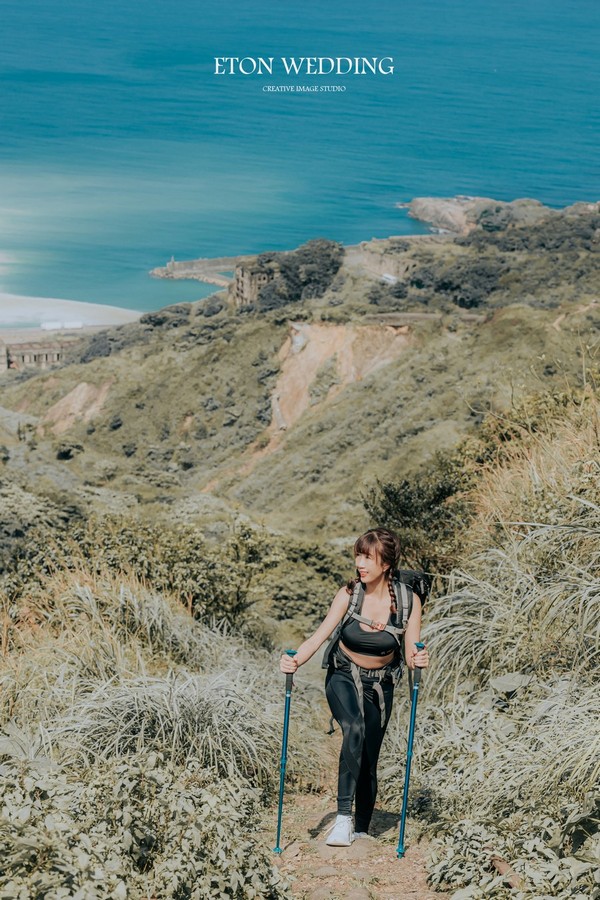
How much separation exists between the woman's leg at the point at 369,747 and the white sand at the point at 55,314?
96318mm

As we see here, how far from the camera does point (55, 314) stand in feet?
347

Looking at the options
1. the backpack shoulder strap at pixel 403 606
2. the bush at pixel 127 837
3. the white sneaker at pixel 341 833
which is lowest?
the white sneaker at pixel 341 833

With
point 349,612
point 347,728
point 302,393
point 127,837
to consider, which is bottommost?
point 127,837

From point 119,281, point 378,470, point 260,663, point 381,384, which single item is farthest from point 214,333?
point 119,281

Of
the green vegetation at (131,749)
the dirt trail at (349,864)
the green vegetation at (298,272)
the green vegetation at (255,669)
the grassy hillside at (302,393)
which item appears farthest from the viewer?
the green vegetation at (298,272)

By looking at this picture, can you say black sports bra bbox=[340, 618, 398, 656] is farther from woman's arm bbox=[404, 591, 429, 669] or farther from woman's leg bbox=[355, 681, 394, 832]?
woman's leg bbox=[355, 681, 394, 832]

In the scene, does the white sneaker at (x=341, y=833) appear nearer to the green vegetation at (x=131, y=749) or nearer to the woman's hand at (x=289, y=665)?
the green vegetation at (x=131, y=749)

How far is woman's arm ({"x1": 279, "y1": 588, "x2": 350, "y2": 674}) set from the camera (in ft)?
18.7

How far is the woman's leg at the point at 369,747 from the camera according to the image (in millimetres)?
5797

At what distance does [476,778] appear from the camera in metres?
6.15

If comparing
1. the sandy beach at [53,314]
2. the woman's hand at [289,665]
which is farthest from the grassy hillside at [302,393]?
the sandy beach at [53,314]

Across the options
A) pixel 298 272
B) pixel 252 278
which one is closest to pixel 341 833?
pixel 252 278

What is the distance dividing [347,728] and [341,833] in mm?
627

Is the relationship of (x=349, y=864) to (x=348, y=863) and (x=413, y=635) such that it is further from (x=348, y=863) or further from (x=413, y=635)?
(x=413, y=635)
